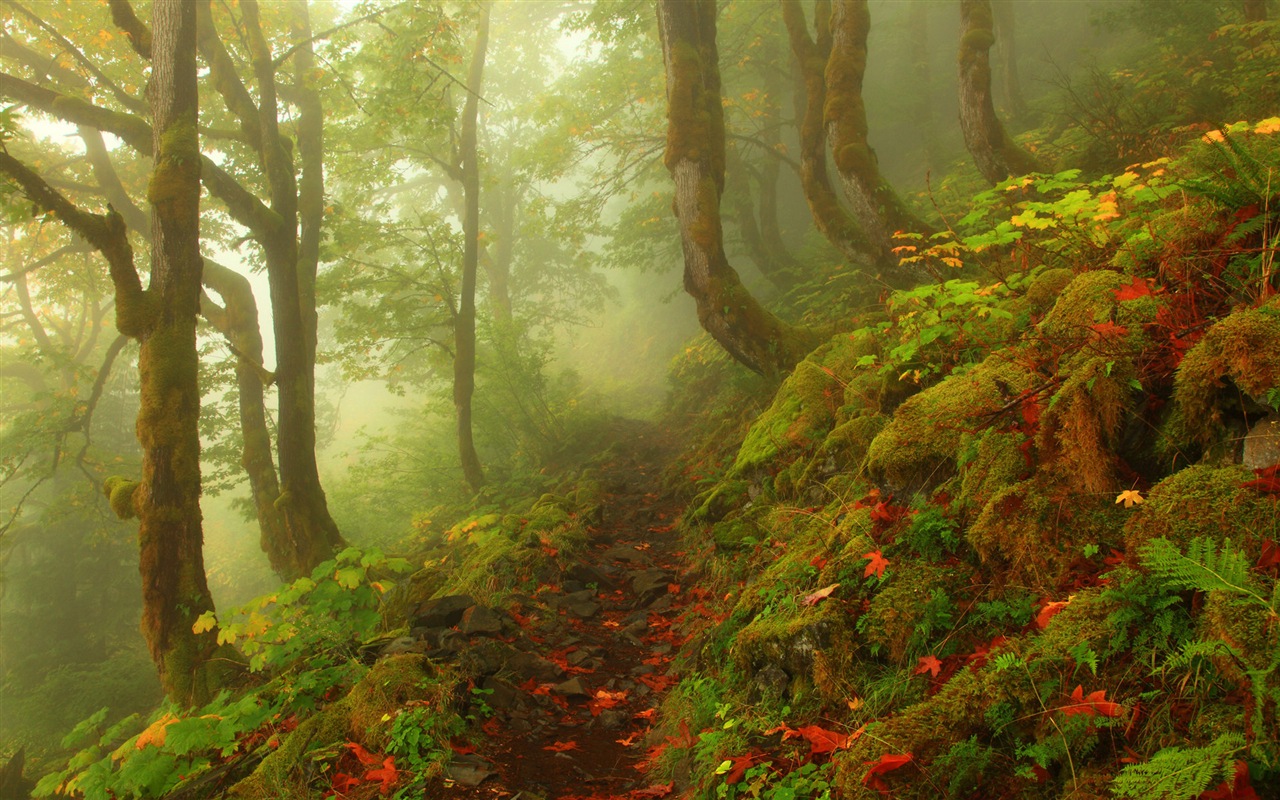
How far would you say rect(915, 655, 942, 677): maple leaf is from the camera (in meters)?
2.71

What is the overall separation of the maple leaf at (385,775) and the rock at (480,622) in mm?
1550

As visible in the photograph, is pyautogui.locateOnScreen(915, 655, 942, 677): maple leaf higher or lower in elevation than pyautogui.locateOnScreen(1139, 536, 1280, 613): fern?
lower

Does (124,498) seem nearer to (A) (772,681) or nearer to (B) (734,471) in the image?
(B) (734,471)

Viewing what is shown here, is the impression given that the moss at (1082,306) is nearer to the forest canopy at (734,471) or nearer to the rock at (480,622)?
the forest canopy at (734,471)

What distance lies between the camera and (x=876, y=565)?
3242mm

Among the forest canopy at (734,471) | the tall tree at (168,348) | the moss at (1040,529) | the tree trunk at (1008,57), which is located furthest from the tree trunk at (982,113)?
the tree trunk at (1008,57)

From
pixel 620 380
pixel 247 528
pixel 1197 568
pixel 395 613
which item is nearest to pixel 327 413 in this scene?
pixel 247 528

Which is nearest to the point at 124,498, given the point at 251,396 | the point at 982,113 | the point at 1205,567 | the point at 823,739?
the point at 251,396

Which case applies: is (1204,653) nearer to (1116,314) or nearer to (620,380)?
(1116,314)

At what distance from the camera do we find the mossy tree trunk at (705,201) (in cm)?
850

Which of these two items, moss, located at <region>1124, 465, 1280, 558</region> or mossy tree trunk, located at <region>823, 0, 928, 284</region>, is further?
mossy tree trunk, located at <region>823, 0, 928, 284</region>

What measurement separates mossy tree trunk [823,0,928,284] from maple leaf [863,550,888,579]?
5496 millimetres

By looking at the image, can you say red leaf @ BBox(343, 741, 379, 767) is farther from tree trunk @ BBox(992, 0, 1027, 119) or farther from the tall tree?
tree trunk @ BBox(992, 0, 1027, 119)

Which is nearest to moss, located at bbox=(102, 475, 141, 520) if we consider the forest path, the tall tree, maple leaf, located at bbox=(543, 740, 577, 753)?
the tall tree
